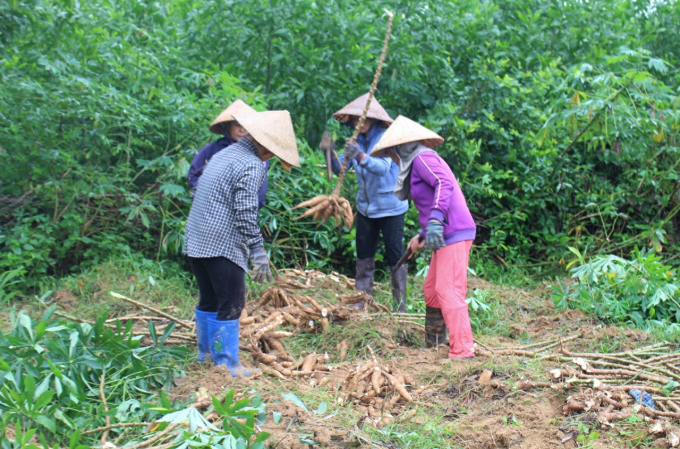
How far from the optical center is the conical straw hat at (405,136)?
14.0 ft

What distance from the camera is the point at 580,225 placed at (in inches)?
287

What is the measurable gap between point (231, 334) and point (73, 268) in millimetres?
2900

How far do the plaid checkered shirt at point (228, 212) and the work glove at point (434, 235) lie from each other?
3.53 ft

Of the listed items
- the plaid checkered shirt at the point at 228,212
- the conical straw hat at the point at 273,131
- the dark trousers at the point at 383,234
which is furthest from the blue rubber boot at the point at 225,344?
the dark trousers at the point at 383,234

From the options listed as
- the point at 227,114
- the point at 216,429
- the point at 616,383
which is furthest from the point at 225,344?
the point at 616,383

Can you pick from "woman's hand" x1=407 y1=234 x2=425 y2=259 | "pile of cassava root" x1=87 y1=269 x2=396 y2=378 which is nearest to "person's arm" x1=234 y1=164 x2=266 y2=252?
"pile of cassava root" x1=87 y1=269 x2=396 y2=378

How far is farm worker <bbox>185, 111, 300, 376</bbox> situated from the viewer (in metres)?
3.67

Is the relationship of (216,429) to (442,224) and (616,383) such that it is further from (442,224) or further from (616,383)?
(616,383)

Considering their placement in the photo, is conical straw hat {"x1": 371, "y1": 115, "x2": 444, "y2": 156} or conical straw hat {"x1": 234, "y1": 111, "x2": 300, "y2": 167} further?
conical straw hat {"x1": 371, "y1": 115, "x2": 444, "y2": 156}

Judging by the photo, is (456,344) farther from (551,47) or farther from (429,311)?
(551,47)

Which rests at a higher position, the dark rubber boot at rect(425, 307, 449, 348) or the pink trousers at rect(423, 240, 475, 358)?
the pink trousers at rect(423, 240, 475, 358)

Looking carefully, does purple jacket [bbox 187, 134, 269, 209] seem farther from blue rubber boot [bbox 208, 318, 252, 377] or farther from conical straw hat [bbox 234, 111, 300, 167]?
blue rubber boot [bbox 208, 318, 252, 377]

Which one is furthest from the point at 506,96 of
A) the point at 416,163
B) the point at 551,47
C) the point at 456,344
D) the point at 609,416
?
the point at 609,416

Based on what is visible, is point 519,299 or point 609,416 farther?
point 519,299
